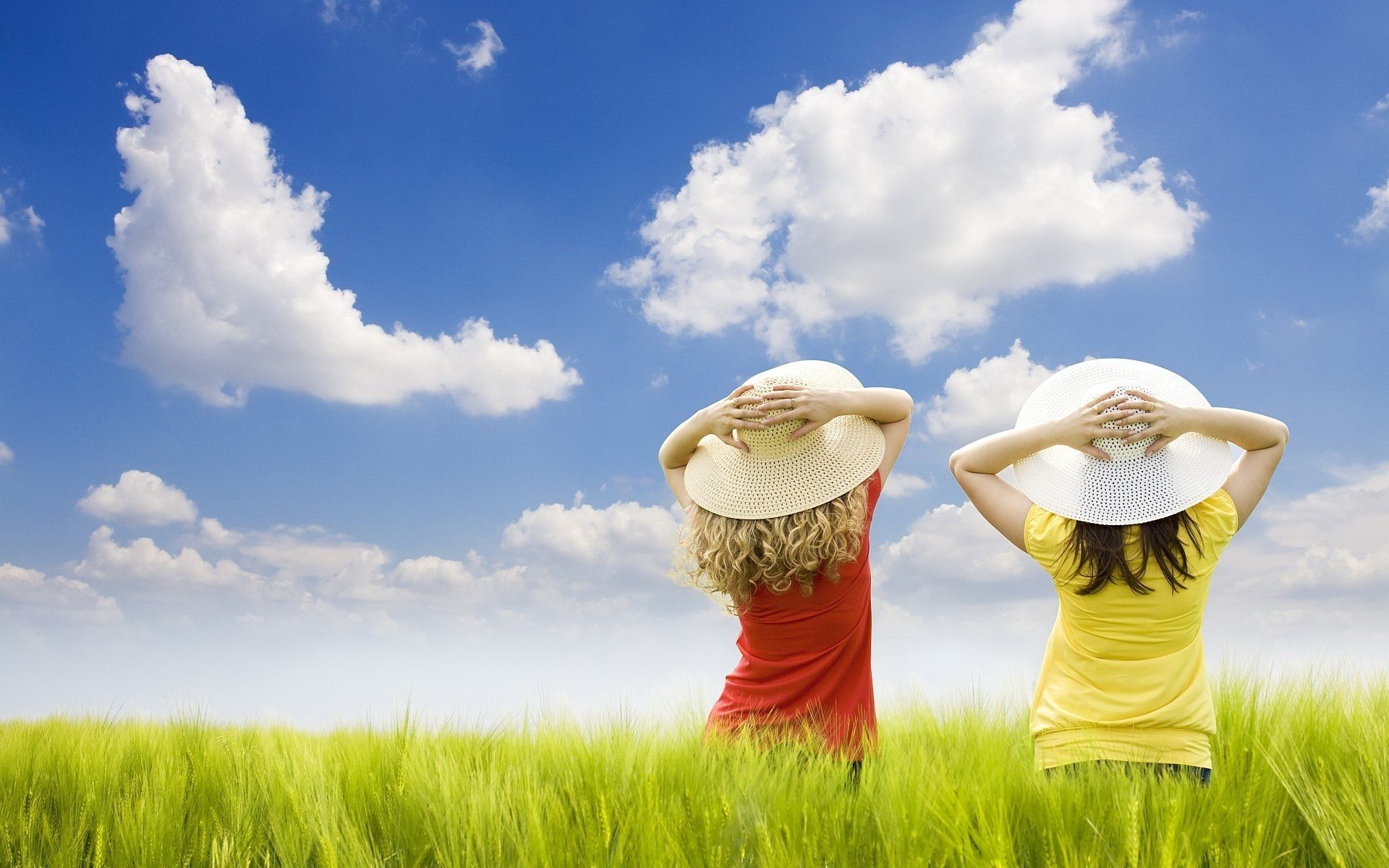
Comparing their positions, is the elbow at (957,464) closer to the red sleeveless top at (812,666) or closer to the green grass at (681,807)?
the red sleeveless top at (812,666)

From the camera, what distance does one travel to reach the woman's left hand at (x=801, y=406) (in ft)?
10.1

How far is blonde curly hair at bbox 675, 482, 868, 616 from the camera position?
115 inches

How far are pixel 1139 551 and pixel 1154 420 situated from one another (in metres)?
0.40

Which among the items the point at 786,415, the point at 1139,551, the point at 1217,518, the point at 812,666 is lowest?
the point at 812,666

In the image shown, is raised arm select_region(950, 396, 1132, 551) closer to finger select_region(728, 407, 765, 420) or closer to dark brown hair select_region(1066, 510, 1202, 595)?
dark brown hair select_region(1066, 510, 1202, 595)

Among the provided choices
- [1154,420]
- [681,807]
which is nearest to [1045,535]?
[1154,420]

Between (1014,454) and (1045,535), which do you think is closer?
(1045,535)

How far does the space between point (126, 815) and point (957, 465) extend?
2641 millimetres

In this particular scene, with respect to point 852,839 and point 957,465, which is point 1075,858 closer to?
point 852,839

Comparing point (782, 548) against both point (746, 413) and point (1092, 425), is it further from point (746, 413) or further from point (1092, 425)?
point (1092, 425)

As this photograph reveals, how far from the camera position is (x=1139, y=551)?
2.57 metres

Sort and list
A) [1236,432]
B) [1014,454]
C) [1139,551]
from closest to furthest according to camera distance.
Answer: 1. [1139,551]
2. [1236,432]
3. [1014,454]

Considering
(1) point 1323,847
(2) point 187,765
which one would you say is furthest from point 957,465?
(2) point 187,765

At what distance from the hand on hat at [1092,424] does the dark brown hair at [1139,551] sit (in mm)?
239
